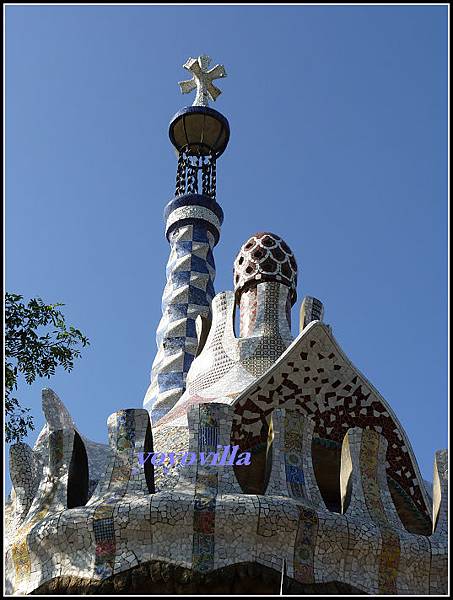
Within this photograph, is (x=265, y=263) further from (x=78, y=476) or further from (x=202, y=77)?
(x=202, y=77)

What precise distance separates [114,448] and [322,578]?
1762 mm

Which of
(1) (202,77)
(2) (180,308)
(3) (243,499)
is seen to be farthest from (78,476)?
(1) (202,77)

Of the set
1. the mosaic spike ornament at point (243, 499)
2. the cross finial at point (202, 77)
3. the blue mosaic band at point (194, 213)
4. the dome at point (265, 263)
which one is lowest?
the mosaic spike ornament at point (243, 499)

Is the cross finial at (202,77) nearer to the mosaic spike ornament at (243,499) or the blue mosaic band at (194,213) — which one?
the blue mosaic band at (194,213)

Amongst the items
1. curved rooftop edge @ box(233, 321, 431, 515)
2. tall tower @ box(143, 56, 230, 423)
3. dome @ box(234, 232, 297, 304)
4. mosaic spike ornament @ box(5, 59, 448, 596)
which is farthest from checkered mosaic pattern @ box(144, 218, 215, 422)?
curved rooftop edge @ box(233, 321, 431, 515)

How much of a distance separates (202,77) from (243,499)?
12.0 metres

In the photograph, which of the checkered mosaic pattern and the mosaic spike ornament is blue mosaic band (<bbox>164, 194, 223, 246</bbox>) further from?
the mosaic spike ornament

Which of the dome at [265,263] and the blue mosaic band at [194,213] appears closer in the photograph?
the dome at [265,263]

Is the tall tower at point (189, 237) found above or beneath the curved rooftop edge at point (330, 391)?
above

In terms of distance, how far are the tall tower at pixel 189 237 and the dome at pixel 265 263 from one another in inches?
98.4

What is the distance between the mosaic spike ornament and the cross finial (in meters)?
9.10

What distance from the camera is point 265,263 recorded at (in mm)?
10141

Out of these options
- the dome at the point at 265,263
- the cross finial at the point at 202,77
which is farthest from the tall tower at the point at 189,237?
the dome at the point at 265,263

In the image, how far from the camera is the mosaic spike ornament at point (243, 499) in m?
6.42
